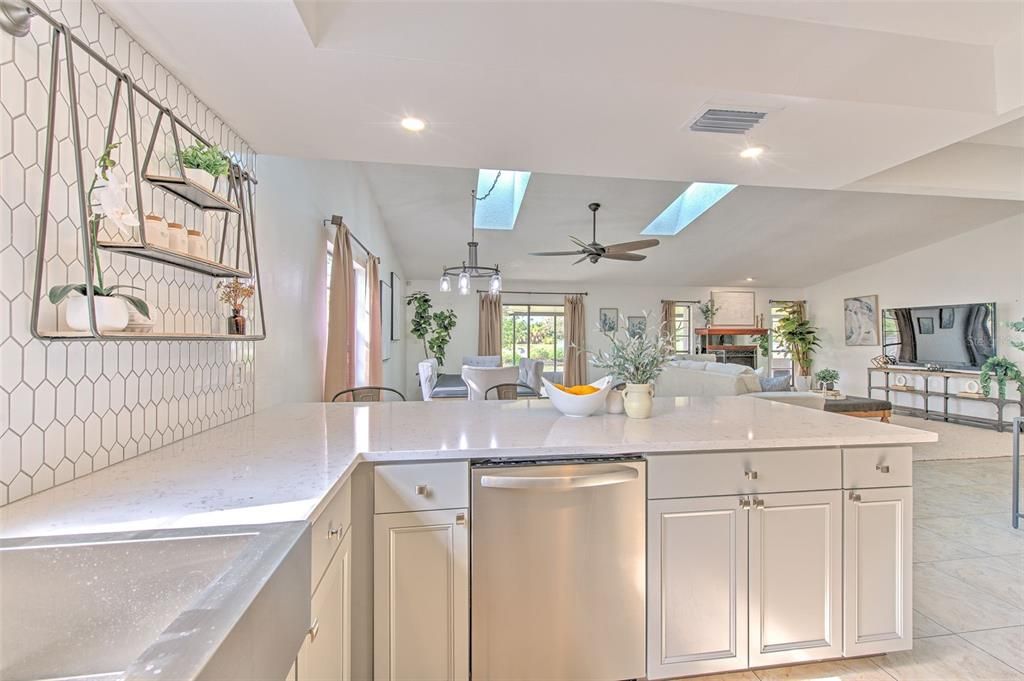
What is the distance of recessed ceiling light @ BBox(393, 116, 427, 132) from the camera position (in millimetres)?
1886

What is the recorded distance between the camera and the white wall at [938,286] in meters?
5.83

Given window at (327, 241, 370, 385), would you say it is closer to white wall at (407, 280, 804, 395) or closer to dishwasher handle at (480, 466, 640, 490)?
dishwasher handle at (480, 466, 640, 490)

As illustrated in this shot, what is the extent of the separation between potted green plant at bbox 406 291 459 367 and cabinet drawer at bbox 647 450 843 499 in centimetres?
642

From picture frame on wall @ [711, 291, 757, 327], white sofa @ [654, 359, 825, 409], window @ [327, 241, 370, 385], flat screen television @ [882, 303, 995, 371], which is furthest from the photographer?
picture frame on wall @ [711, 291, 757, 327]

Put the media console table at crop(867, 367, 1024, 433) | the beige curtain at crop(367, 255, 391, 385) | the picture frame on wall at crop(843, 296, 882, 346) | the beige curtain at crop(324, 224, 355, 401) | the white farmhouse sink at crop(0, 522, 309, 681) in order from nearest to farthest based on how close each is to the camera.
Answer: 1. the white farmhouse sink at crop(0, 522, 309, 681)
2. the beige curtain at crop(324, 224, 355, 401)
3. the beige curtain at crop(367, 255, 391, 385)
4. the media console table at crop(867, 367, 1024, 433)
5. the picture frame on wall at crop(843, 296, 882, 346)

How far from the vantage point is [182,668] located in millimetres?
443

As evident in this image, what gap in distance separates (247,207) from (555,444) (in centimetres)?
169

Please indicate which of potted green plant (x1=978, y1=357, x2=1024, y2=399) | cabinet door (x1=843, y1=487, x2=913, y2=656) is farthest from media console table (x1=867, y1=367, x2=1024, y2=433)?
cabinet door (x1=843, y1=487, x2=913, y2=656)

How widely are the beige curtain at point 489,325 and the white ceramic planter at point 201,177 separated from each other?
7.03 m

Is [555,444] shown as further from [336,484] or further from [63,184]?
[63,184]

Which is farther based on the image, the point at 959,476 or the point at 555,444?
the point at 959,476

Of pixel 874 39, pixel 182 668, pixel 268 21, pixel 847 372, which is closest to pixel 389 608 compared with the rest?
pixel 182 668

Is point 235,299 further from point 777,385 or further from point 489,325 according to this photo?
point 489,325

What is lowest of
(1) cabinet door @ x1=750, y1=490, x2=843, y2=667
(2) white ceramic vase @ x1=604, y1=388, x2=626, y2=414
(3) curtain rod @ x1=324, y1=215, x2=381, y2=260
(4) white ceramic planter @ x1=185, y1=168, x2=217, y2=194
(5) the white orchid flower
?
(1) cabinet door @ x1=750, y1=490, x2=843, y2=667
